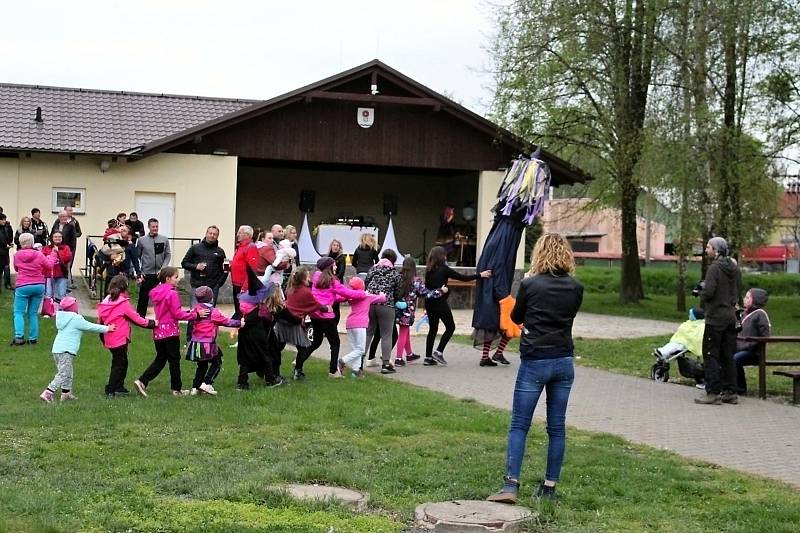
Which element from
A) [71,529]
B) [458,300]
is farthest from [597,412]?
[458,300]

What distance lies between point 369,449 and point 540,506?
2.24 meters

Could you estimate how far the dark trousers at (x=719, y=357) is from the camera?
12656mm

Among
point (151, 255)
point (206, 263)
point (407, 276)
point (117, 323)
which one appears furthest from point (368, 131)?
point (117, 323)

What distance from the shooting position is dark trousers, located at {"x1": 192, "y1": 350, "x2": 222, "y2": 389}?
Answer: 12234 mm

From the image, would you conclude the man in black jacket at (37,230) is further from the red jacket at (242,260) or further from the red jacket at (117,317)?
the red jacket at (117,317)

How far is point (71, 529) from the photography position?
21.9ft

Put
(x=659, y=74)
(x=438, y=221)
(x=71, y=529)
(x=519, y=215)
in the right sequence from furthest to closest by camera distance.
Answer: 1. (x=438, y=221)
2. (x=659, y=74)
3. (x=519, y=215)
4. (x=71, y=529)

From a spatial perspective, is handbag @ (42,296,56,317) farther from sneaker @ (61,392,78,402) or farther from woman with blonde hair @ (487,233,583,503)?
woman with blonde hair @ (487,233,583,503)

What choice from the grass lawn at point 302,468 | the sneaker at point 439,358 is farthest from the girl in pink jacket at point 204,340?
the sneaker at point 439,358

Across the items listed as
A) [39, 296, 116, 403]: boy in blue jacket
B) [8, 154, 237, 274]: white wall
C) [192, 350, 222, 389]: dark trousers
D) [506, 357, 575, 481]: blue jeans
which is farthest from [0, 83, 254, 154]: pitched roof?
[506, 357, 575, 481]: blue jeans

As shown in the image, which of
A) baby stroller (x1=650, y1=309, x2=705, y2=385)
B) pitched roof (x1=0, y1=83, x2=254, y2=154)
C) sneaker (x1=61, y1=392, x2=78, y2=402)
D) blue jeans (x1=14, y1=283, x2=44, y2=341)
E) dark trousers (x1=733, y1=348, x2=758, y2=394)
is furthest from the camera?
pitched roof (x1=0, y1=83, x2=254, y2=154)

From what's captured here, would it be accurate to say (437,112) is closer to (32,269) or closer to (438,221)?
(438,221)

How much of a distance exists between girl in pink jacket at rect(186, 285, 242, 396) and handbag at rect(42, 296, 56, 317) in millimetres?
6683

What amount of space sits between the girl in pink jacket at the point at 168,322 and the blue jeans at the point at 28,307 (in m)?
4.49
